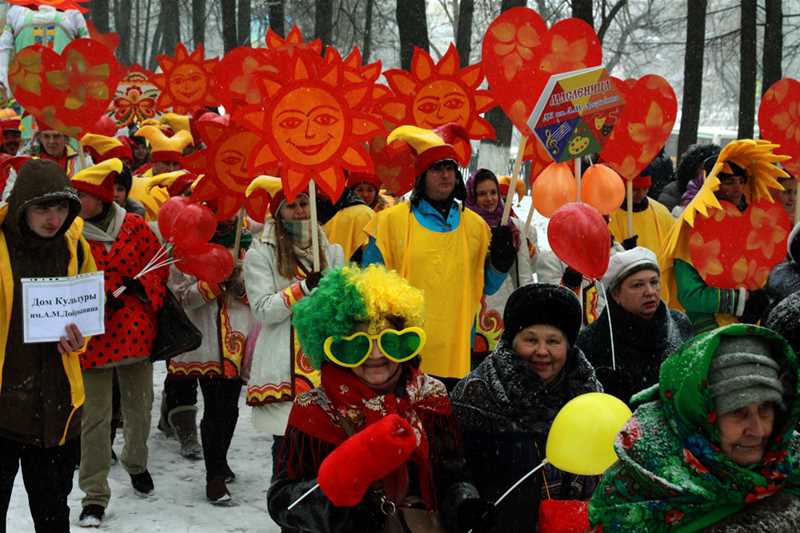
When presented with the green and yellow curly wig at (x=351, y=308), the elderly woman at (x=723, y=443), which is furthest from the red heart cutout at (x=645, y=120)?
the elderly woman at (x=723, y=443)

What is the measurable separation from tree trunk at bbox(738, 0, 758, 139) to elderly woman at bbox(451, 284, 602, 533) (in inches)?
448

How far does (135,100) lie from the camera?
43.3 feet

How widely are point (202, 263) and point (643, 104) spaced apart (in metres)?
2.82

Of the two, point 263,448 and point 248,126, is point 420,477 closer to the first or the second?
point 248,126

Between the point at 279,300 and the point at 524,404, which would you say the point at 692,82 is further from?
the point at 524,404

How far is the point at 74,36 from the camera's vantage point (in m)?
15.5

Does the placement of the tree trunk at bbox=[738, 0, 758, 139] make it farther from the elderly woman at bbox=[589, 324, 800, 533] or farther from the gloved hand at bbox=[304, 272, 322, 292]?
the elderly woman at bbox=[589, 324, 800, 533]

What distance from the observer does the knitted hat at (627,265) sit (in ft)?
16.3

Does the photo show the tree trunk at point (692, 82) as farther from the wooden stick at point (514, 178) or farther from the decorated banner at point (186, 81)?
the wooden stick at point (514, 178)

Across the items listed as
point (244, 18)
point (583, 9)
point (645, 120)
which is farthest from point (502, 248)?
point (244, 18)

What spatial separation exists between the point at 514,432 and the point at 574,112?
2.70 metres

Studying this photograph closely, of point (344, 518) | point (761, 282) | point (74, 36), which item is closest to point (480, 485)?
point (344, 518)

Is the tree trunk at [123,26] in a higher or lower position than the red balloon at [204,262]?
higher

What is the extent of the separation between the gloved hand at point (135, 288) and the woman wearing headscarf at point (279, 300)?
61 centimetres
